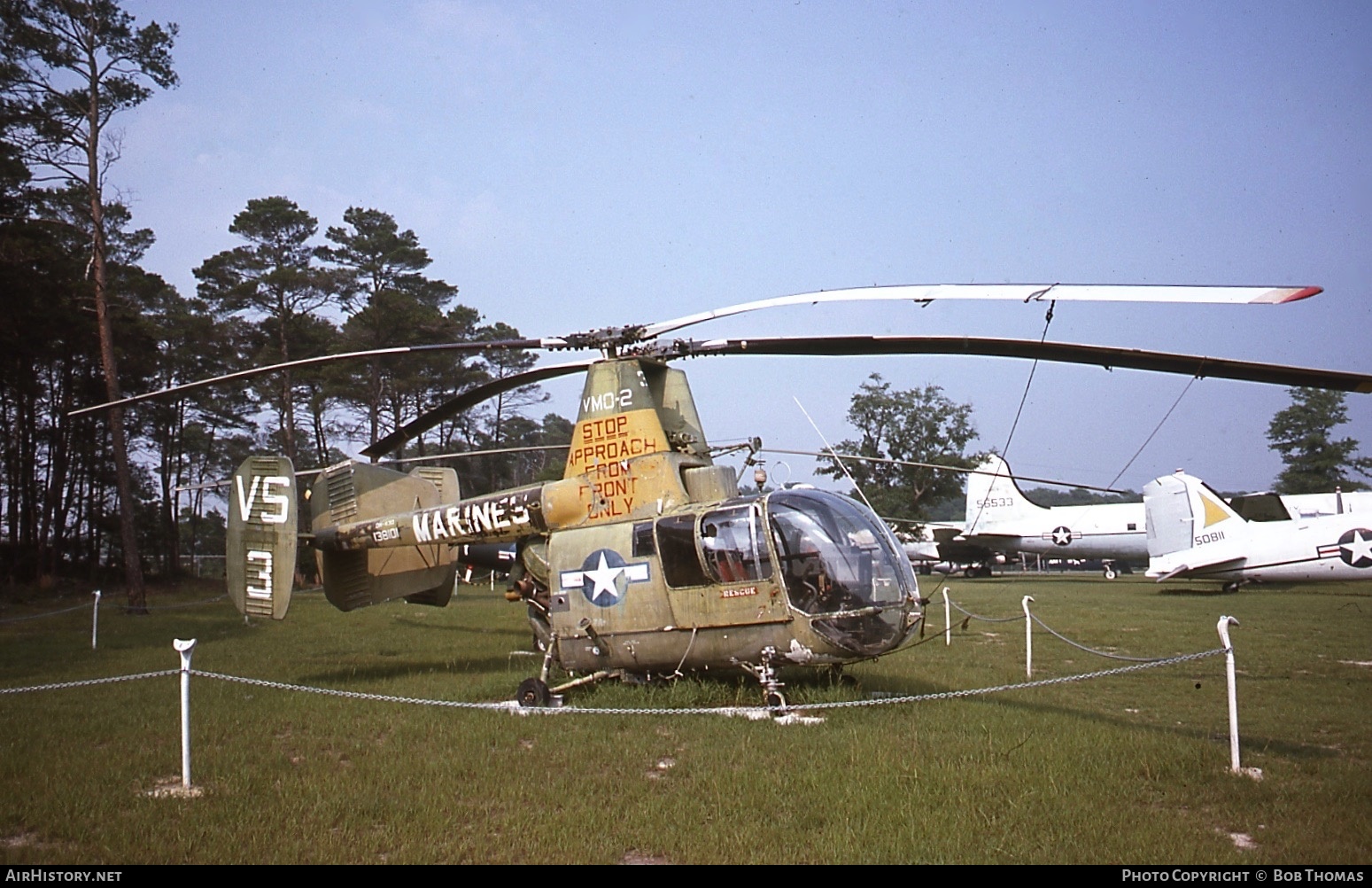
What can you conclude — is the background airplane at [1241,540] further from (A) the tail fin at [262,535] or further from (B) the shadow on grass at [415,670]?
(A) the tail fin at [262,535]

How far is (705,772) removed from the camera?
722cm

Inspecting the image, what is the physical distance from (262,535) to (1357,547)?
27.2 meters

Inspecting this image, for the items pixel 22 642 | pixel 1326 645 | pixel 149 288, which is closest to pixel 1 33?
pixel 22 642

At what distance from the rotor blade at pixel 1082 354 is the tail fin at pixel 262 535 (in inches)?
284

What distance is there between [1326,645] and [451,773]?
576 inches

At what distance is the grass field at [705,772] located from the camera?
18.4 feet

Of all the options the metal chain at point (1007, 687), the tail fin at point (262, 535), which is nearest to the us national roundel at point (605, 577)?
the metal chain at point (1007, 687)

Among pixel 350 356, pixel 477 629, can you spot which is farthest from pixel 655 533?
pixel 477 629

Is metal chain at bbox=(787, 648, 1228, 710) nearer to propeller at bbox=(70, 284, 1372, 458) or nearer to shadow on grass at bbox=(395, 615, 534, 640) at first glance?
propeller at bbox=(70, 284, 1372, 458)

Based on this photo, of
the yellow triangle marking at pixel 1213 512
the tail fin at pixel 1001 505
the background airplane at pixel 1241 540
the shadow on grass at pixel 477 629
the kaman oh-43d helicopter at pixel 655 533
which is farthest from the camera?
the tail fin at pixel 1001 505

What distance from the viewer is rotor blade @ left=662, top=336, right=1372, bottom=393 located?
6313mm

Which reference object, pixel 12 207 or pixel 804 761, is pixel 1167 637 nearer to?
pixel 804 761

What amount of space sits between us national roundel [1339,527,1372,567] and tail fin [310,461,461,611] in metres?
24.4

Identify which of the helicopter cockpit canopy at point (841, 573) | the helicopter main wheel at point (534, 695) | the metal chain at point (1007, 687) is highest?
the helicopter cockpit canopy at point (841, 573)
